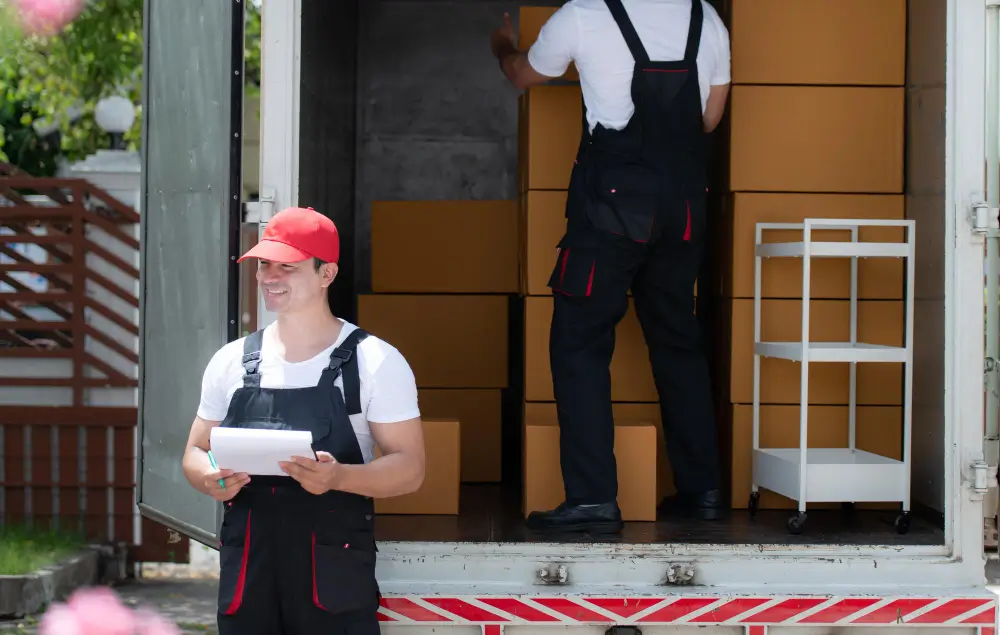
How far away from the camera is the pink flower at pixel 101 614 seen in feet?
20.3

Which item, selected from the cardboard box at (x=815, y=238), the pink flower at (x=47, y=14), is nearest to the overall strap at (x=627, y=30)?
the cardboard box at (x=815, y=238)

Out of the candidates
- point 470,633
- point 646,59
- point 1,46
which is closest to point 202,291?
point 470,633

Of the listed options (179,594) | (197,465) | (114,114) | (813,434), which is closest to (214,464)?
(197,465)

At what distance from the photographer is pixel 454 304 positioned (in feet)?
15.5

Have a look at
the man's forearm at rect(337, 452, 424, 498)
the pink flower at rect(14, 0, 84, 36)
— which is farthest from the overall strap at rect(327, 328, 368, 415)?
the pink flower at rect(14, 0, 84, 36)

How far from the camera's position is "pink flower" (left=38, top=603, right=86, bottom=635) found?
5.94m

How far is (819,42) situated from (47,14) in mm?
6381

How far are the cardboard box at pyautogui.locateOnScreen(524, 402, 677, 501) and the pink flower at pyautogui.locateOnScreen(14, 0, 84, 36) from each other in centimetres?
580

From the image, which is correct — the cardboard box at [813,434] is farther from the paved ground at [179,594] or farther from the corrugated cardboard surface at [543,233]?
the paved ground at [179,594]

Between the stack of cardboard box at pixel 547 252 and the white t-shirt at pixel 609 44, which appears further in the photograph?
the stack of cardboard box at pixel 547 252

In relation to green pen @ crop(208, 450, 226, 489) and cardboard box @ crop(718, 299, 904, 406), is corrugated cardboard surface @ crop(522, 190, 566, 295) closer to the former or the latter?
cardboard box @ crop(718, 299, 904, 406)

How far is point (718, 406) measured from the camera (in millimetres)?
4273

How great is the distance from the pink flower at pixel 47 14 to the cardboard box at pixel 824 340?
6.16 metres

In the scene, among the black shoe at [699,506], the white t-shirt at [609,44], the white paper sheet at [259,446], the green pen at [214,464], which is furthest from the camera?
the black shoe at [699,506]
